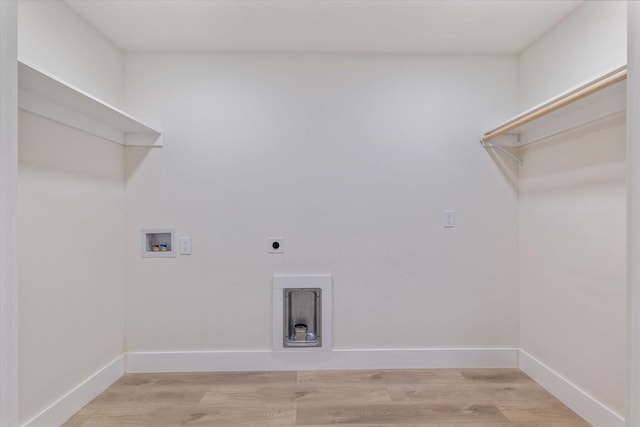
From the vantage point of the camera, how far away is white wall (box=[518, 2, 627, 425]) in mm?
1688

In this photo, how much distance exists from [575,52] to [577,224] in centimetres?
100

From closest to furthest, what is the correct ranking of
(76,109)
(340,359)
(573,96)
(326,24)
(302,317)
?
(573,96) < (76,109) < (326,24) < (340,359) < (302,317)

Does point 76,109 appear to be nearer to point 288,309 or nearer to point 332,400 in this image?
point 288,309

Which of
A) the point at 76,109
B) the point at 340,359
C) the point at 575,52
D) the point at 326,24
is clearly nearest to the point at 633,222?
the point at 575,52

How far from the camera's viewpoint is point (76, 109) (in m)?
1.84

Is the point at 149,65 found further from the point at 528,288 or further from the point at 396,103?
the point at 528,288

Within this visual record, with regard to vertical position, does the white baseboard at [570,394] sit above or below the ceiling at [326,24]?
below

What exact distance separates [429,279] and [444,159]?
89 centimetres

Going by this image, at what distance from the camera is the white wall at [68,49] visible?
1656mm

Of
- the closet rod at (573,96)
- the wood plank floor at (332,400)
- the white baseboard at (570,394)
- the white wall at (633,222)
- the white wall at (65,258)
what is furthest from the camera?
the wood plank floor at (332,400)

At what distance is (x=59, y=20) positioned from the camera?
1.84m

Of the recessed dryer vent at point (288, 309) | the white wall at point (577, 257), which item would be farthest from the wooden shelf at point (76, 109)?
the white wall at point (577, 257)

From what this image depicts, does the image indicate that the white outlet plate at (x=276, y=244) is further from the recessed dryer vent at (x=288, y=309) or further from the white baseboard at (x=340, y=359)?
the white baseboard at (x=340, y=359)

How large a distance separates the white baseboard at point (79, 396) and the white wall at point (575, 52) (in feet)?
10.7
